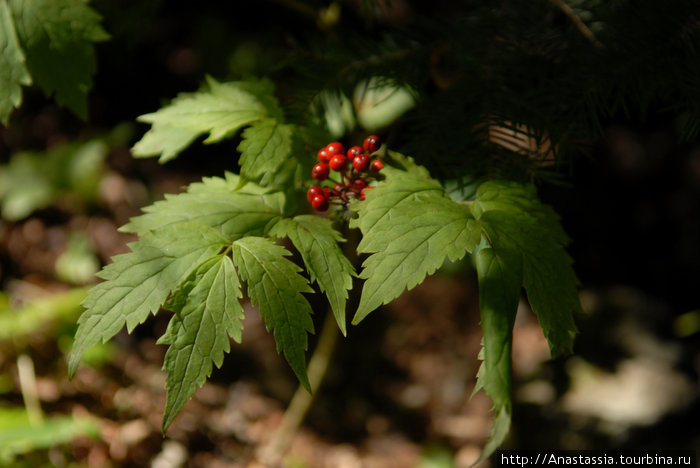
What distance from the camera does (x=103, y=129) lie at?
3.17 metres

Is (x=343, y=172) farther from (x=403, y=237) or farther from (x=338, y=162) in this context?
(x=403, y=237)

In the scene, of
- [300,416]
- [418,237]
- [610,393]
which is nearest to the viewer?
[418,237]

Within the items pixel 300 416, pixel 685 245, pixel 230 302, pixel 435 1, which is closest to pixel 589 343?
pixel 685 245

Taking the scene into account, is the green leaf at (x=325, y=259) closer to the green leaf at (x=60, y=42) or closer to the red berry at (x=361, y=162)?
the red berry at (x=361, y=162)

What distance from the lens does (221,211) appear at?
3.47ft

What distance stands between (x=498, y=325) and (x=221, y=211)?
64cm

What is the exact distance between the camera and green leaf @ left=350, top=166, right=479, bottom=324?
846 mm

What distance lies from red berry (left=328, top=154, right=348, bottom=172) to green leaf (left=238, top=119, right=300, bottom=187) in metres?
0.11

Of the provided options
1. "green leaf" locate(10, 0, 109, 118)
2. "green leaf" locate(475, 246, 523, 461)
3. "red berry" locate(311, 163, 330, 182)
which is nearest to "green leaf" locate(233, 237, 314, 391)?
"red berry" locate(311, 163, 330, 182)

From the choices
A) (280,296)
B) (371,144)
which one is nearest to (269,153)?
(371,144)

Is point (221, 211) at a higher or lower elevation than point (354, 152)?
lower

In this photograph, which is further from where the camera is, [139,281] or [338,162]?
[338,162]

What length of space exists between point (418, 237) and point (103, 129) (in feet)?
9.84

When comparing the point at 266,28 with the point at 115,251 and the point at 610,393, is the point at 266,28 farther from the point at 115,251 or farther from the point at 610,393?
the point at 610,393
